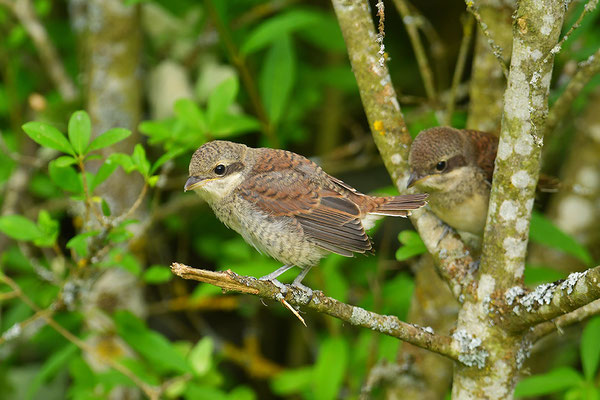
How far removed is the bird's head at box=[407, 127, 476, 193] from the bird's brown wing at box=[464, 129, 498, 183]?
0.03 metres

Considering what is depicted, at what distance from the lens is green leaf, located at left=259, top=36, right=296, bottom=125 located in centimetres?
389

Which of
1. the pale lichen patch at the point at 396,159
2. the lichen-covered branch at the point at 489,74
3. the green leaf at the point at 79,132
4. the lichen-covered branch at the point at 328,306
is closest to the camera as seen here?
the lichen-covered branch at the point at 328,306

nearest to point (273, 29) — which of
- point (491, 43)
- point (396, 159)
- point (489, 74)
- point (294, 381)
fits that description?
point (489, 74)

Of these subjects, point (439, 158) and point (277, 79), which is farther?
point (277, 79)

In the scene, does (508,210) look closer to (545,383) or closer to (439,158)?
(439,158)

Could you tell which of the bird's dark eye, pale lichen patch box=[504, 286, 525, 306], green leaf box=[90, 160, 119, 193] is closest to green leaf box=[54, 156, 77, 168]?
green leaf box=[90, 160, 119, 193]

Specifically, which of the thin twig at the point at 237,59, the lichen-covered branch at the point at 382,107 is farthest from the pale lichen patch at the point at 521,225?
the thin twig at the point at 237,59

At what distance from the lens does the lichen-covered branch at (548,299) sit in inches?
80.9

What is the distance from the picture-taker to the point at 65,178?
2.97 metres

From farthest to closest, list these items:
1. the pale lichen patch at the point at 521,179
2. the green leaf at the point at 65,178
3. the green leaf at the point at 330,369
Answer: the green leaf at the point at 330,369 < the green leaf at the point at 65,178 < the pale lichen patch at the point at 521,179

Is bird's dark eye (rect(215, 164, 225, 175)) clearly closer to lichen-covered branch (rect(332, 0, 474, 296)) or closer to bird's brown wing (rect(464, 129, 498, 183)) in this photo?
lichen-covered branch (rect(332, 0, 474, 296))

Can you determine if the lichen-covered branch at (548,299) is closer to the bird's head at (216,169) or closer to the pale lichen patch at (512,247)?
the pale lichen patch at (512,247)

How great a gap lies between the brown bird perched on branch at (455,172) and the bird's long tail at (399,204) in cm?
10

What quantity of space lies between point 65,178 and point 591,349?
241 cm
